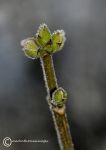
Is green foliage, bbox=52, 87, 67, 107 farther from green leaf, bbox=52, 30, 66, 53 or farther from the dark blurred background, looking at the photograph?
the dark blurred background

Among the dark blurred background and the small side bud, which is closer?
the small side bud

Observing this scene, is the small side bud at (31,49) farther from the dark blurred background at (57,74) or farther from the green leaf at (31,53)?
the dark blurred background at (57,74)

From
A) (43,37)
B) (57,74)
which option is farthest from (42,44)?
(57,74)

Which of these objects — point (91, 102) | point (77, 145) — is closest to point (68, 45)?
point (91, 102)

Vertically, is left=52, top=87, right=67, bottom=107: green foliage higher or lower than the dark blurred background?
lower

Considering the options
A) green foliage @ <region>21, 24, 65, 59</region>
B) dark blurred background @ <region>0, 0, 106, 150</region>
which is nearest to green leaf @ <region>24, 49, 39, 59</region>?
green foliage @ <region>21, 24, 65, 59</region>
